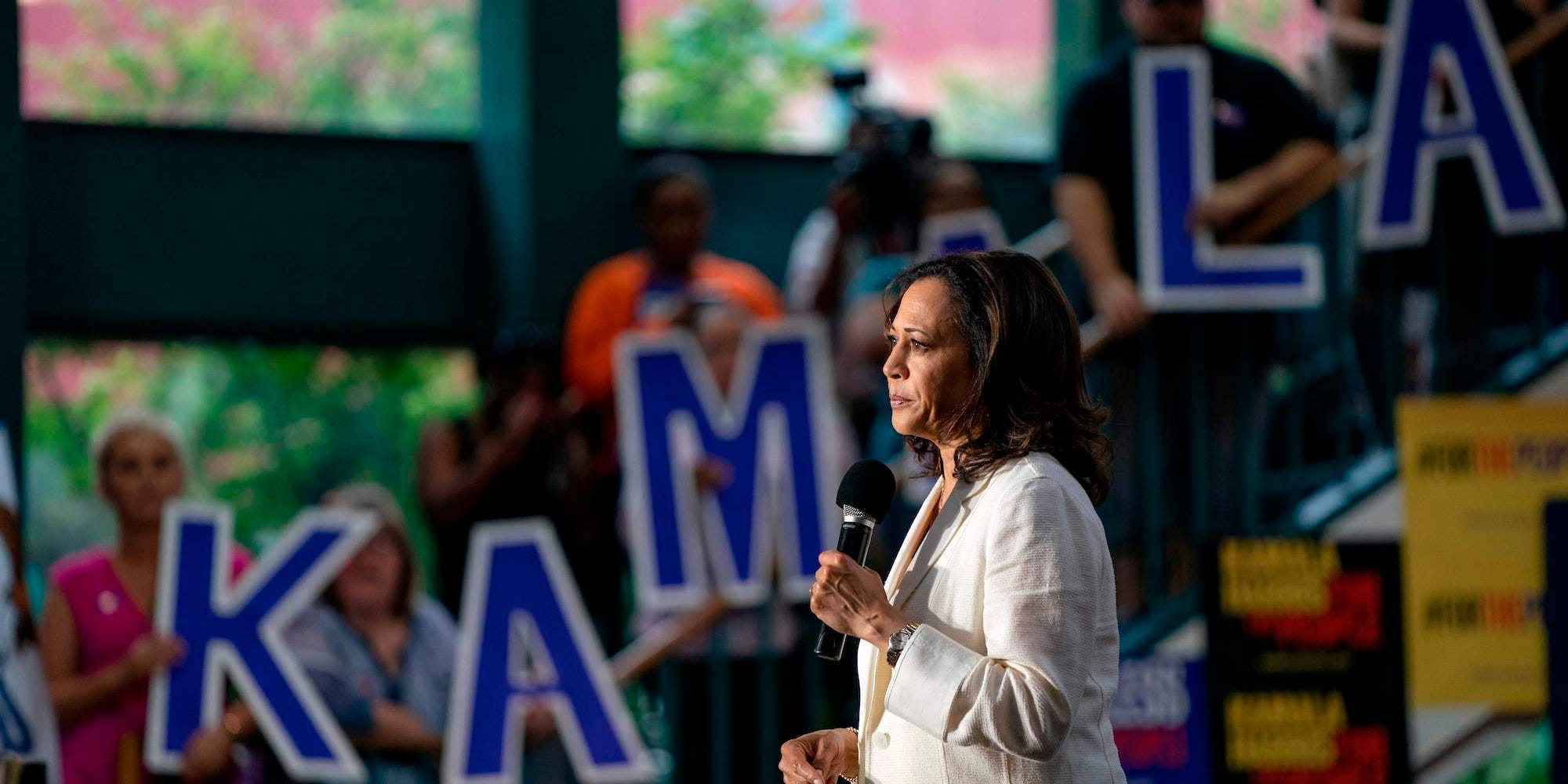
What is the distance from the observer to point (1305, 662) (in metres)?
5.38

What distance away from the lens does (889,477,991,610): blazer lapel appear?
7.41 ft

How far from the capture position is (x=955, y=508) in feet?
7.47

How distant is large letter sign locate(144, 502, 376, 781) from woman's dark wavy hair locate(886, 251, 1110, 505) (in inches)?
140

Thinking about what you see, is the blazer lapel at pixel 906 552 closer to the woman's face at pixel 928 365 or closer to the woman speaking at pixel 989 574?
the woman speaking at pixel 989 574

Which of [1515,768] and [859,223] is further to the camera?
[1515,768]

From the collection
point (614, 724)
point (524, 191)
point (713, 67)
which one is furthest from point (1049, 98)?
point (614, 724)

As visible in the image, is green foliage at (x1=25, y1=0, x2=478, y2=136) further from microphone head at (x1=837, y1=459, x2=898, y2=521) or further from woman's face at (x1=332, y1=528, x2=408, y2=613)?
microphone head at (x1=837, y1=459, x2=898, y2=521)

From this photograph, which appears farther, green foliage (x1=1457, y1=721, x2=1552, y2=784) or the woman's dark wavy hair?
green foliage (x1=1457, y1=721, x2=1552, y2=784)

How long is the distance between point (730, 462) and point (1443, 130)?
2.18 meters

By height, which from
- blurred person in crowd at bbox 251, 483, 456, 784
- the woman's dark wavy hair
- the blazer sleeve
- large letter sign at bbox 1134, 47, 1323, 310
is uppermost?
large letter sign at bbox 1134, 47, 1323, 310

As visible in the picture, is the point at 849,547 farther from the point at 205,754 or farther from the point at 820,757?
the point at 205,754

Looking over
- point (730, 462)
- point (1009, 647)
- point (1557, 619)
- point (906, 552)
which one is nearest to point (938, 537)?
point (906, 552)

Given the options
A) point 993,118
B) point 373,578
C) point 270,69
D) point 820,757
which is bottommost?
point 373,578

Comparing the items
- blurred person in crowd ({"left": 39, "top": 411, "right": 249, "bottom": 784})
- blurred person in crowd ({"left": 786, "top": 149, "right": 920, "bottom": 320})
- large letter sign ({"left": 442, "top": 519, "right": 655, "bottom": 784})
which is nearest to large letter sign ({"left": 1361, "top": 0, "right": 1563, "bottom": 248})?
blurred person in crowd ({"left": 786, "top": 149, "right": 920, "bottom": 320})
